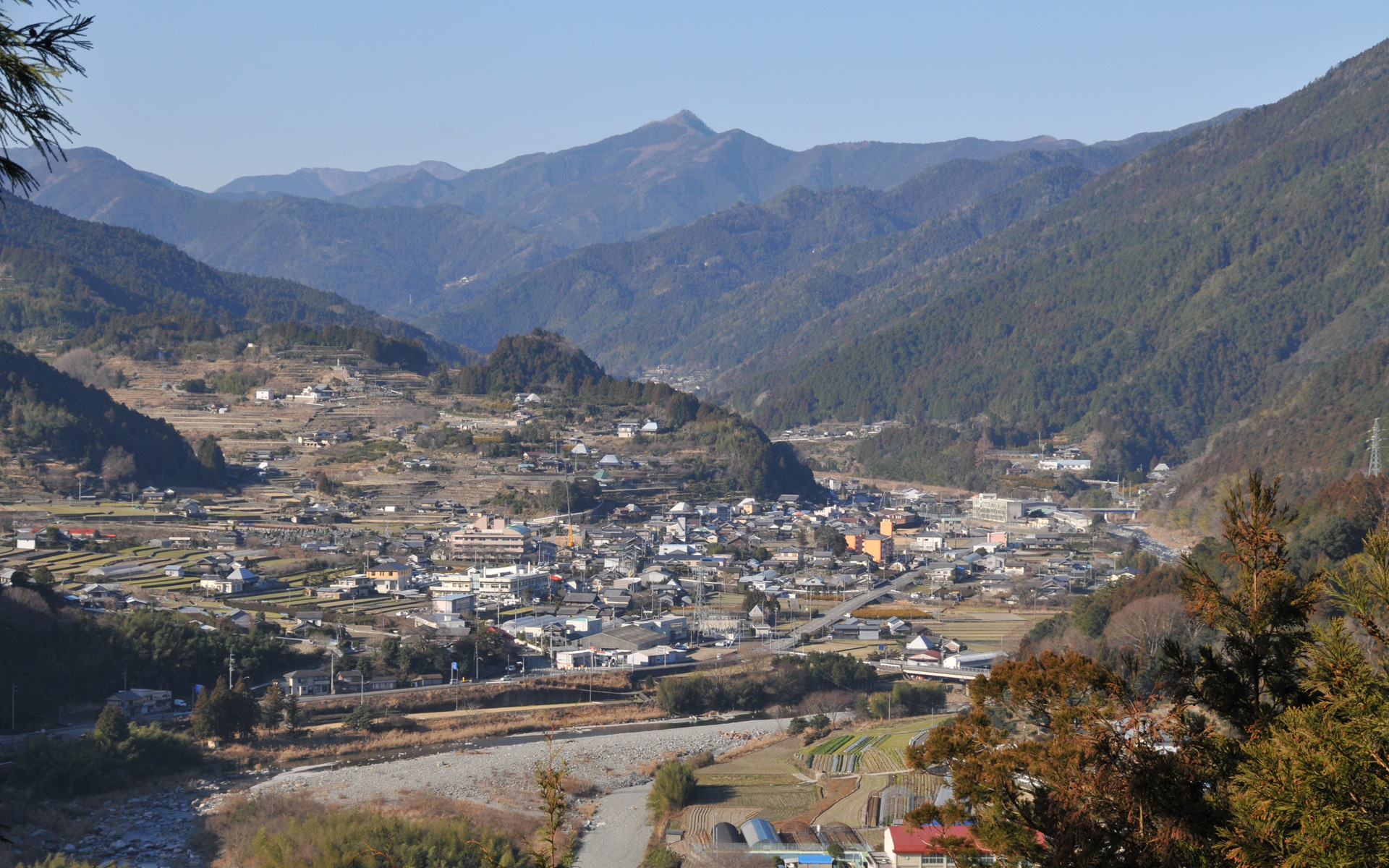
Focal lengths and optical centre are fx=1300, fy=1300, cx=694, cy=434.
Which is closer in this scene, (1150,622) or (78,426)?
(1150,622)

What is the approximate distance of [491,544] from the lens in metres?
44.4

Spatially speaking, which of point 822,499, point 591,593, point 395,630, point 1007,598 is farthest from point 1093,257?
point 395,630

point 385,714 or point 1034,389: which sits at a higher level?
point 1034,389

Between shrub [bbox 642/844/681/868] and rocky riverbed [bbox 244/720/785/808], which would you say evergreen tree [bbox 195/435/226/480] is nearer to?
rocky riverbed [bbox 244/720/785/808]

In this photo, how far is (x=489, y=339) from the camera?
613 feet

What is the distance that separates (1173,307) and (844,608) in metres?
62.4

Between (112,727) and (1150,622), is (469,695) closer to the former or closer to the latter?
(112,727)

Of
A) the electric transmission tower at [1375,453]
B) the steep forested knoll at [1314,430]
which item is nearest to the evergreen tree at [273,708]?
the electric transmission tower at [1375,453]

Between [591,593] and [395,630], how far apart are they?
789 cm

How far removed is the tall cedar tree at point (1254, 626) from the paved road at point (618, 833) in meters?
12.6

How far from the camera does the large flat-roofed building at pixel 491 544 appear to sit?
1722 inches

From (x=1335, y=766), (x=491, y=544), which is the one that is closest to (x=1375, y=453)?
(x=491, y=544)

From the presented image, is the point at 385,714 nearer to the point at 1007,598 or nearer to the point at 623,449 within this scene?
the point at 1007,598

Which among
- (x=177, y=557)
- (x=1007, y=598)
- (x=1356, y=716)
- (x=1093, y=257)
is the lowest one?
(x=1007, y=598)
